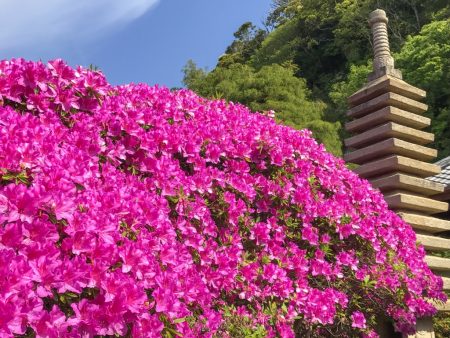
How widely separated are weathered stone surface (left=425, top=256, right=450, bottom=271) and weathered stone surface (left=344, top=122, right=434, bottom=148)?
2275 millimetres

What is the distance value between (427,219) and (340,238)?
4983mm

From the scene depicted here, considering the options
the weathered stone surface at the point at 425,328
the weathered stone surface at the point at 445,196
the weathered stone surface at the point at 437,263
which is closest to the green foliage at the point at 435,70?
the weathered stone surface at the point at 445,196

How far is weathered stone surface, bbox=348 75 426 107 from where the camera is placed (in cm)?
1059

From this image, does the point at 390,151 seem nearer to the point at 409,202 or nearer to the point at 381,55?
the point at 409,202

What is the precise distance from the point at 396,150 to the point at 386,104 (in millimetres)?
965

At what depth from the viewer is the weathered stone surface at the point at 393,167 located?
976cm

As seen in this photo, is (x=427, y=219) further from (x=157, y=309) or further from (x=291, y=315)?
(x=157, y=309)

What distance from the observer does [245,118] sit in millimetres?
5051

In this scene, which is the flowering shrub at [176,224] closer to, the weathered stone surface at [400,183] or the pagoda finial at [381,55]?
the weathered stone surface at [400,183]

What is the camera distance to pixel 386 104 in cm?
1052

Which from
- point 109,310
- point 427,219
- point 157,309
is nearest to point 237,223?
point 157,309

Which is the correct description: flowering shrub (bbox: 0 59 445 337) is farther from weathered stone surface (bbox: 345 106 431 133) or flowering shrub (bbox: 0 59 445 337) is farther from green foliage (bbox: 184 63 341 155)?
green foliage (bbox: 184 63 341 155)

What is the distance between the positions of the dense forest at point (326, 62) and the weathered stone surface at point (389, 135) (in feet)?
30.3

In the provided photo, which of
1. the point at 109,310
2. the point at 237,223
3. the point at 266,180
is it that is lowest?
the point at 109,310
